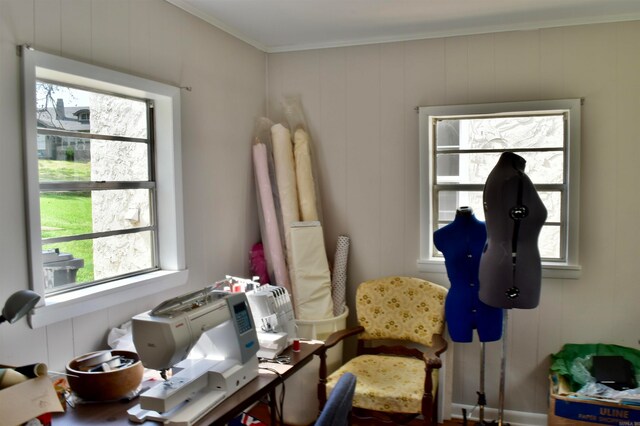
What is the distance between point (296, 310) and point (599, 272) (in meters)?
1.85

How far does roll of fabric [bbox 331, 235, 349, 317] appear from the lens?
11.6 ft

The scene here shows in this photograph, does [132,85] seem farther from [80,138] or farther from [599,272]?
[599,272]

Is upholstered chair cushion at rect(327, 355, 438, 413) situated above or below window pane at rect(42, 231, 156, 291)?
below

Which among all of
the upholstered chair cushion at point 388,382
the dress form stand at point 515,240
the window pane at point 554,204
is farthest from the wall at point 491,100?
the dress form stand at point 515,240

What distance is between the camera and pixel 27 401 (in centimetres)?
155

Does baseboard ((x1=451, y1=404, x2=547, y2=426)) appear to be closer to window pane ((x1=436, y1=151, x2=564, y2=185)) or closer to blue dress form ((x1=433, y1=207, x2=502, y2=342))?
blue dress form ((x1=433, y1=207, x2=502, y2=342))

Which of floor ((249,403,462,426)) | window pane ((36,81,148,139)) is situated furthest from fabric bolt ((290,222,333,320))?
window pane ((36,81,148,139))

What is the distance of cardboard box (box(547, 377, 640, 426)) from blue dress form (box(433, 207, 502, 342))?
46cm

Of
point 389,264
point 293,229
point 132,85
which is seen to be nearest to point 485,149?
point 389,264

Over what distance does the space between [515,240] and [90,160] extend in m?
2.02

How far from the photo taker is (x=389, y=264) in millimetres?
3545

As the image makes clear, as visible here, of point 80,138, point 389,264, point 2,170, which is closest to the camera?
point 2,170

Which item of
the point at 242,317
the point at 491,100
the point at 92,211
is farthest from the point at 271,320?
the point at 491,100

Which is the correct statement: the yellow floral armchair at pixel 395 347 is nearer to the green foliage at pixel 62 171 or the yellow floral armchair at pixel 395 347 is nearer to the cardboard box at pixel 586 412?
the cardboard box at pixel 586 412
